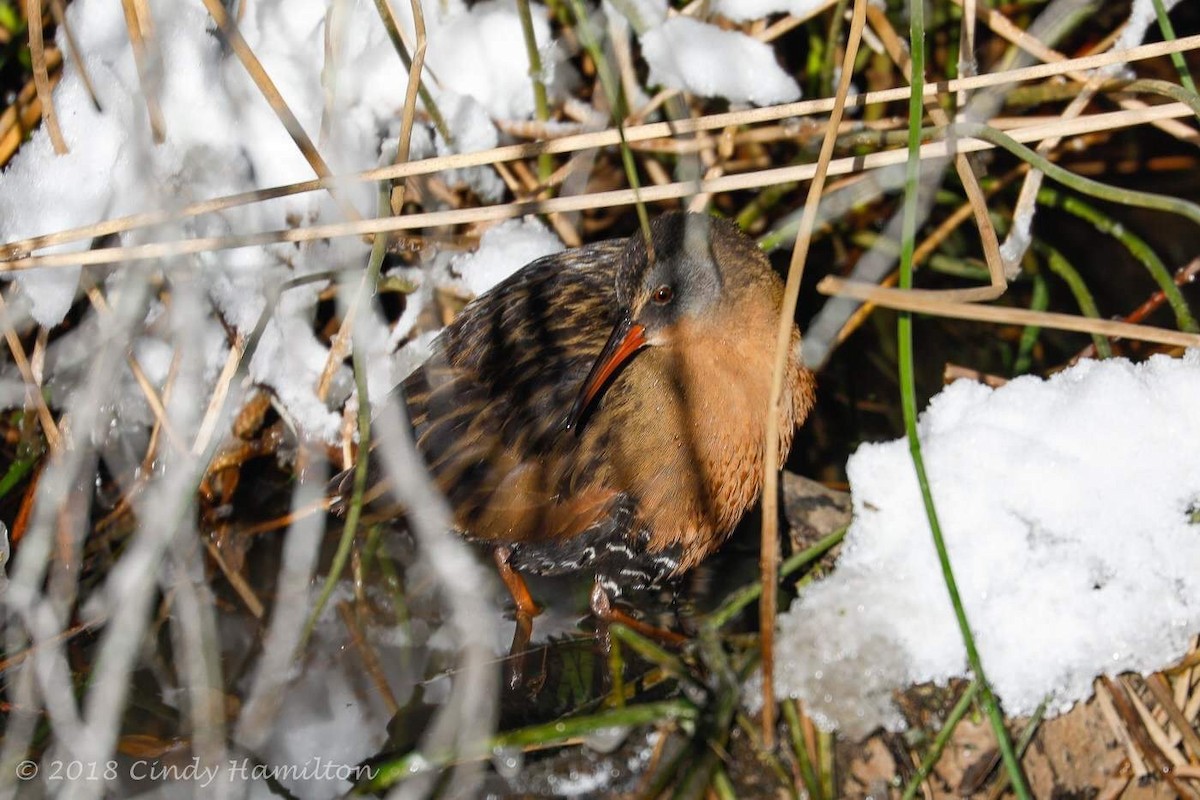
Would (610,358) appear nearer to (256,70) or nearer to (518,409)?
(518,409)

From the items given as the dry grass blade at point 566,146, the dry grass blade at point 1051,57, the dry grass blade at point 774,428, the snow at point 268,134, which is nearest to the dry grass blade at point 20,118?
the snow at point 268,134

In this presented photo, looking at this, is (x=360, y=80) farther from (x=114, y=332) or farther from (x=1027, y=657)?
(x=1027, y=657)

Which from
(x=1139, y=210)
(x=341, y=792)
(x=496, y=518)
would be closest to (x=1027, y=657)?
(x=496, y=518)

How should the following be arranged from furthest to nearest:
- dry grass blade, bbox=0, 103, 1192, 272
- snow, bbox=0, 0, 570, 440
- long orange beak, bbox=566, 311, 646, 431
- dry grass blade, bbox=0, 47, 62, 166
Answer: dry grass blade, bbox=0, 47, 62, 166 → snow, bbox=0, 0, 570, 440 → long orange beak, bbox=566, 311, 646, 431 → dry grass blade, bbox=0, 103, 1192, 272

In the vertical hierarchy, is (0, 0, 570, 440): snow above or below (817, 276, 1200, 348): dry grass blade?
above

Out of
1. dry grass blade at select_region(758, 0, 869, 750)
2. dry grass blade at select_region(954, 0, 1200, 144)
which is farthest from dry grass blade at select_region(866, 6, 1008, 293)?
dry grass blade at select_region(758, 0, 869, 750)

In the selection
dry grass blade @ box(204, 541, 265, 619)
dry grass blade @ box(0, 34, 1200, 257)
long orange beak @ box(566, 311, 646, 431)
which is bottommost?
dry grass blade @ box(204, 541, 265, 619)

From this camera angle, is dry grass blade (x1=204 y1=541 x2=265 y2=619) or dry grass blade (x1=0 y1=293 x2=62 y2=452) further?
dry grass blade (x1=204 y1=541 x2=265 y2=619)

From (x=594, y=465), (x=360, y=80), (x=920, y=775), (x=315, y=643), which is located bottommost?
(x=920, y=775)

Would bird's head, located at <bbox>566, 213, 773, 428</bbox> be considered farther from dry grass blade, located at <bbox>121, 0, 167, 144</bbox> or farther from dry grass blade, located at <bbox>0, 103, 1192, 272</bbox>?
dry grass blade, located at <bbox>121, 0, 167, 144</bbox>
